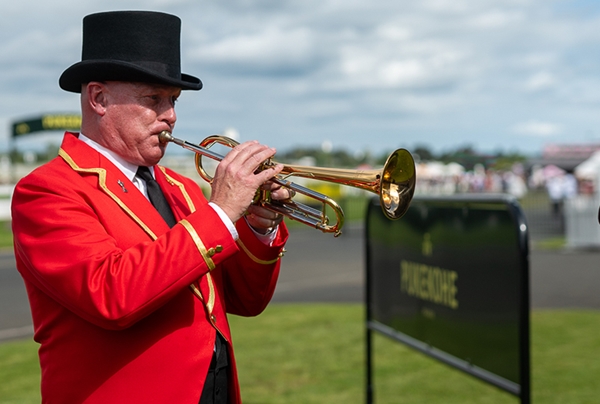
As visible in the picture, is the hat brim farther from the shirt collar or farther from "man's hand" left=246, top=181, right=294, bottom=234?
"man's hand" left=246, top=181, right=294, bottom=234

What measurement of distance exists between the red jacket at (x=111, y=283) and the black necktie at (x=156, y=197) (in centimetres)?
12

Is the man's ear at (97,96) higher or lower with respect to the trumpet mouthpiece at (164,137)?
higher

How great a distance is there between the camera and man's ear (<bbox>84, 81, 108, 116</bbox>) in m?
2.52

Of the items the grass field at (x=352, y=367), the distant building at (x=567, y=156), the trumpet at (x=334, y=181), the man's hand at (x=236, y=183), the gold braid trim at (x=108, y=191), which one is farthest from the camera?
the distant building at (x=567, y=156)

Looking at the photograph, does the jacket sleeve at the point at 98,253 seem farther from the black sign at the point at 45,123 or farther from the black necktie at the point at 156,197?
the black sign at the point at 45,123

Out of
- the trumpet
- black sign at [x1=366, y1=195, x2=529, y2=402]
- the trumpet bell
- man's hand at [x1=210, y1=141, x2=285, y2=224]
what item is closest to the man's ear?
the trumpet

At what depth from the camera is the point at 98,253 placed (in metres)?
2.22

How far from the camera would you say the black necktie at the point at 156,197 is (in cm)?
269

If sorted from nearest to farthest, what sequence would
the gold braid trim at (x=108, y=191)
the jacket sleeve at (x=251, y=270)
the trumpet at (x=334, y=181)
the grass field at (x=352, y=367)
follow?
the gold braid trim at (x=108, y=191)
the trumpet at (x=334, y=181)
the jacket sleeve at (x=251, y=270)
the grass field at (x=352, y=367)

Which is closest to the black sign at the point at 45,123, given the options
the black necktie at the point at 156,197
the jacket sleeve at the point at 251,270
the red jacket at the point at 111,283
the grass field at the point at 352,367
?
the grass field at the point at 352,367

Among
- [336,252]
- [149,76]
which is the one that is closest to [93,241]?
[149,76]

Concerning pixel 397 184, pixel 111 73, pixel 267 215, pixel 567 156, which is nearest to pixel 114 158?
pixel 111 73

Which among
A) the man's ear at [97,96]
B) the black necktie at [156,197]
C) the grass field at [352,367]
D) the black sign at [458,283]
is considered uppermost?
the man's ear at [97,96]

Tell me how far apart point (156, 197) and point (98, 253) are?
526 millimetres
